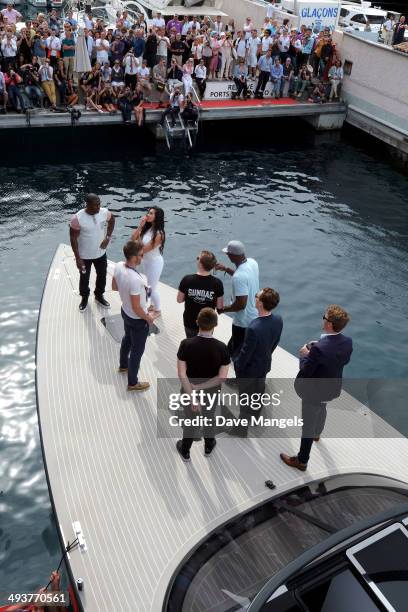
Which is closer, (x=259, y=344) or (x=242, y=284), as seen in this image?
(x=259, y=344)

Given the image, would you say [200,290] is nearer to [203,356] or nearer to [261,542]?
[203,356]

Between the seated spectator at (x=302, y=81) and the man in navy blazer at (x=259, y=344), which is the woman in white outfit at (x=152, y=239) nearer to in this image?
the man in navy blazer at (x=259, y=344)

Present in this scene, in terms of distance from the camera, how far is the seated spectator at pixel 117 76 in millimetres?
17578

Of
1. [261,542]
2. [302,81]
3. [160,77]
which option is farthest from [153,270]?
[302,81]

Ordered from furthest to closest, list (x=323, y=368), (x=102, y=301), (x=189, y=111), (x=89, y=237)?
(x=189, y=111), (x=102, y=301), (x=89, y=237), (x=323, y=368)

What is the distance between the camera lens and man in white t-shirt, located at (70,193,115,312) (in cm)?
739

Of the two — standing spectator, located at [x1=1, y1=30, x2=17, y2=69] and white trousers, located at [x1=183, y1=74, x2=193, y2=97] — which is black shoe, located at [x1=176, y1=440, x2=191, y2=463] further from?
white trousers, located at [x1=183, y1=74, x2=193, y2=97]

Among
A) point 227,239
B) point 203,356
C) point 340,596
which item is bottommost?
point 227,239

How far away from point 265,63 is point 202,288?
15.4 meters

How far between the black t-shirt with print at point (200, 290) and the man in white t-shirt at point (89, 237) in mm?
1796

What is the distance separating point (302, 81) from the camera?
20.5 meters

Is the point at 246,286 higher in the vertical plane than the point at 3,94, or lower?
higher

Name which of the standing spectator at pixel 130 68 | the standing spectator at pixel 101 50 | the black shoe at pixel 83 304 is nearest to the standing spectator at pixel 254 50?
the standing spectator at pixel 130 68

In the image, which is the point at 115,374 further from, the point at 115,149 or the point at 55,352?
the point at 115,149
